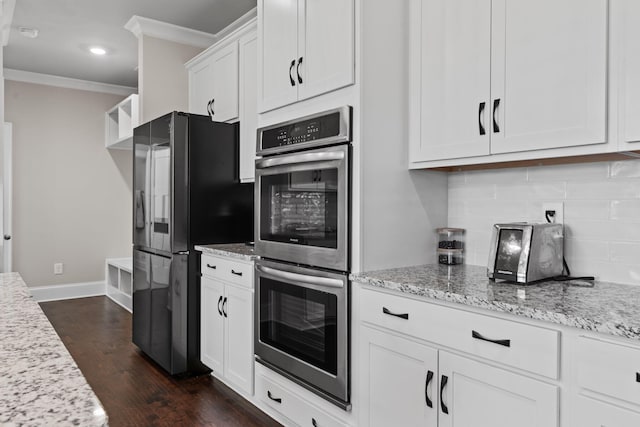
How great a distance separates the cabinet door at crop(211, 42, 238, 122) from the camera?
129 inches

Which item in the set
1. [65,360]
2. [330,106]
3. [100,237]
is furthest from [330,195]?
[100,237]

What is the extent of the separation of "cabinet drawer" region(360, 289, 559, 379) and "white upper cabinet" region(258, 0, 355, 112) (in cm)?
99

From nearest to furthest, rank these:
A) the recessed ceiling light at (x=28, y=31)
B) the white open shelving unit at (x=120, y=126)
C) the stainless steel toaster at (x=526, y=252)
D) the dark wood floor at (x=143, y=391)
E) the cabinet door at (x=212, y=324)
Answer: the stainless steel toaster at (x=526, y=252) → the dark wood floor at (x=143, y=391) → the cabinet door at (x=212, y=324) → the recessed ceiling light at (x=28, y=31) → the white open shelving unit at (x=120, y=126)

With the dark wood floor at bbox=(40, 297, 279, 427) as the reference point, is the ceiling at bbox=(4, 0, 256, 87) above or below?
above

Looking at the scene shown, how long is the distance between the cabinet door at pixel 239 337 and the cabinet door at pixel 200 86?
172cm

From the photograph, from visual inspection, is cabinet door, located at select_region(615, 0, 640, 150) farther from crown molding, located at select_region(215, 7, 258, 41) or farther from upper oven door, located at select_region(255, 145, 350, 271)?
crown molding, located at select_region(215, 7, 258, 41)

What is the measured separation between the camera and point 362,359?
1.92m

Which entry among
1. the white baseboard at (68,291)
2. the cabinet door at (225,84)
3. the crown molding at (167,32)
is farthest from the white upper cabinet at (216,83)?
the white baseboard at (68,291)

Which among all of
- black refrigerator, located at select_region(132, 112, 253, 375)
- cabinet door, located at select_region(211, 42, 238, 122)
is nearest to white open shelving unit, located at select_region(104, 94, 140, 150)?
cabinet door, located at select_region(211, 42, 238, 122)

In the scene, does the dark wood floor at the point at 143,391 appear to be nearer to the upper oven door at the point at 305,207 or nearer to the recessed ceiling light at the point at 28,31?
the upper oven door at the point at 305,207

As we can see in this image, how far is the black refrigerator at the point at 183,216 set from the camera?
10.1 feet

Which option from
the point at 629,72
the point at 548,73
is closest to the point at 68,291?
the point at 548,73

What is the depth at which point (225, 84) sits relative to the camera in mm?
3400

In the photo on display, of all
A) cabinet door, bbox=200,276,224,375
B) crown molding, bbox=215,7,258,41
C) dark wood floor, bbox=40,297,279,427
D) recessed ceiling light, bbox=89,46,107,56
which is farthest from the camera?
recessed ceiling light, bbox=89,46,107,56
